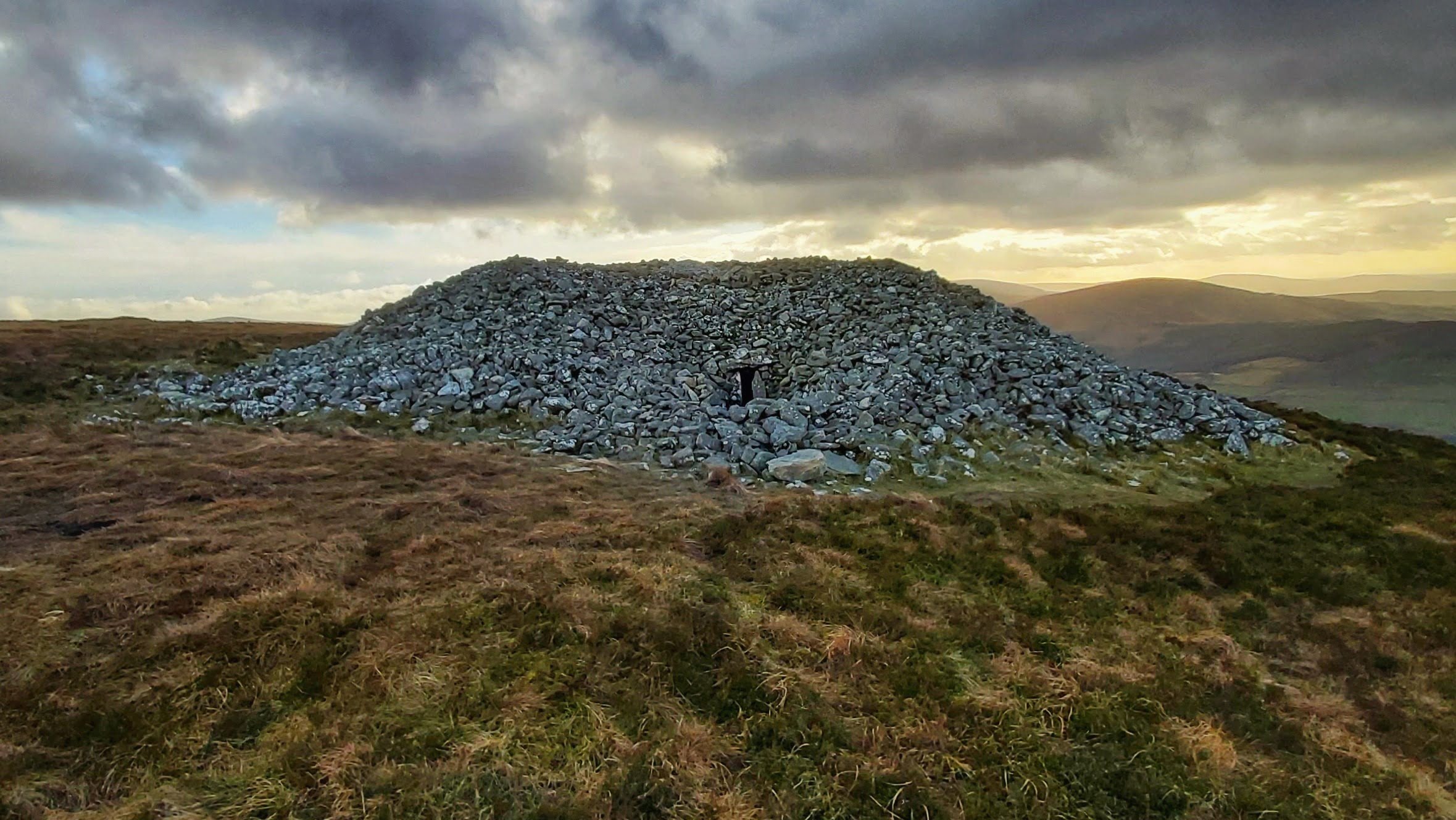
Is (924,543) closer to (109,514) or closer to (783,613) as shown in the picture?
(783,613)

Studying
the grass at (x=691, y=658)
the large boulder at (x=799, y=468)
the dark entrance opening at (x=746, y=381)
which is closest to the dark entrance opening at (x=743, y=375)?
the dark entrance opening at (x=746, y=381)

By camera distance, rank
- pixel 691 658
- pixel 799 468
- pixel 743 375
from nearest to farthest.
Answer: pixel 691 658 < pixel 799 468 < pixel 743 375

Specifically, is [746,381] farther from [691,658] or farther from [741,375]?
[691,658]

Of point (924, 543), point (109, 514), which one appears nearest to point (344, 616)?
point (109, 514)

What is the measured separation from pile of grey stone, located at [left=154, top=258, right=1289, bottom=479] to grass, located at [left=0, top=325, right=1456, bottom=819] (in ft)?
16.3

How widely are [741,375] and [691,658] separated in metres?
14.8

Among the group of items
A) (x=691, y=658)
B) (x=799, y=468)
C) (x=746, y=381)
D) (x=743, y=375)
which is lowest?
(x=799, y=468)

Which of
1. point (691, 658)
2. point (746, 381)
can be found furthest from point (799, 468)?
point (691, 658)

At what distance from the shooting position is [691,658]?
754 cm

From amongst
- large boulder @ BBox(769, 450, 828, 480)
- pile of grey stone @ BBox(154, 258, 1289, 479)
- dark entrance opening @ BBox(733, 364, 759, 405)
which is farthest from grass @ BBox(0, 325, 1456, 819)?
dark entrance opening @ BBox(733, 364, 759, 405)

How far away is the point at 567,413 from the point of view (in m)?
20.7

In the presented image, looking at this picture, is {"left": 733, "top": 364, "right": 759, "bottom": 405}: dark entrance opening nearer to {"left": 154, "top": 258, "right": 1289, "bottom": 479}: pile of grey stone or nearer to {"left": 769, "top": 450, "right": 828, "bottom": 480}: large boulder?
{"left": 154, "top": 258, "right": 1289, "bottom": 479}: pile of grey stone

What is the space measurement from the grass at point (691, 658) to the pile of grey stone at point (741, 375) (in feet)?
16.3

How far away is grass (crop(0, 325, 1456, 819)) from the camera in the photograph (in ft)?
19.0
